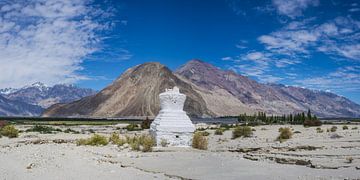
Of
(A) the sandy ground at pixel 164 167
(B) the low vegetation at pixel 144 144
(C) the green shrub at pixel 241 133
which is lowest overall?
(A) the sandy ground at pixel 164 167

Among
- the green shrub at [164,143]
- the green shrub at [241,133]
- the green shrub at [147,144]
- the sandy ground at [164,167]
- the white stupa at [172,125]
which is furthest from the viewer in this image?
the green shrub at [241,133]

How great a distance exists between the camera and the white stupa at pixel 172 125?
21.7 metres

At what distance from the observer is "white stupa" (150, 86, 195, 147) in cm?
2169

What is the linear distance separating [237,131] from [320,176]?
22.7 metres

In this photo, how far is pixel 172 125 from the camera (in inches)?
856

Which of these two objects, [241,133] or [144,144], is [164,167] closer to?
[144,144]

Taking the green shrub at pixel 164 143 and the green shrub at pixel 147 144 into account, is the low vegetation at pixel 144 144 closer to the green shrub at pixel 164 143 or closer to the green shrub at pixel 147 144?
the green shrub at pixel 147 144

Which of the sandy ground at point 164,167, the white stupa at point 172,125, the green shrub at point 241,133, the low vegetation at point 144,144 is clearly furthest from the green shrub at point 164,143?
the green shrub at point 241,133

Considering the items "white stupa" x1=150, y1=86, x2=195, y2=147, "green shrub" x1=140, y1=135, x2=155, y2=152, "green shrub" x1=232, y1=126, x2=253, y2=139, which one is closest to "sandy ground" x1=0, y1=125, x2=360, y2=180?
"green shrub" x1=140, y1=135, x2=155, y2=152

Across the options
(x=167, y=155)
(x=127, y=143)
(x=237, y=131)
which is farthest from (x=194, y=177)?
(x=237, y=131)

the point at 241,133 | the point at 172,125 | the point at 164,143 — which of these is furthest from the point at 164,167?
the point at 241,133

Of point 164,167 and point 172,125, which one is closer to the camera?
point 164,167

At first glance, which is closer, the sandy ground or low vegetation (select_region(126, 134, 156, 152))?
the sandy ground

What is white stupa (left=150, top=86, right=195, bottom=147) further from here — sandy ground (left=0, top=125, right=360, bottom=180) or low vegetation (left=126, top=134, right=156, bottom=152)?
sandy ground (left=0, top=125, right=360, bottom=180)
